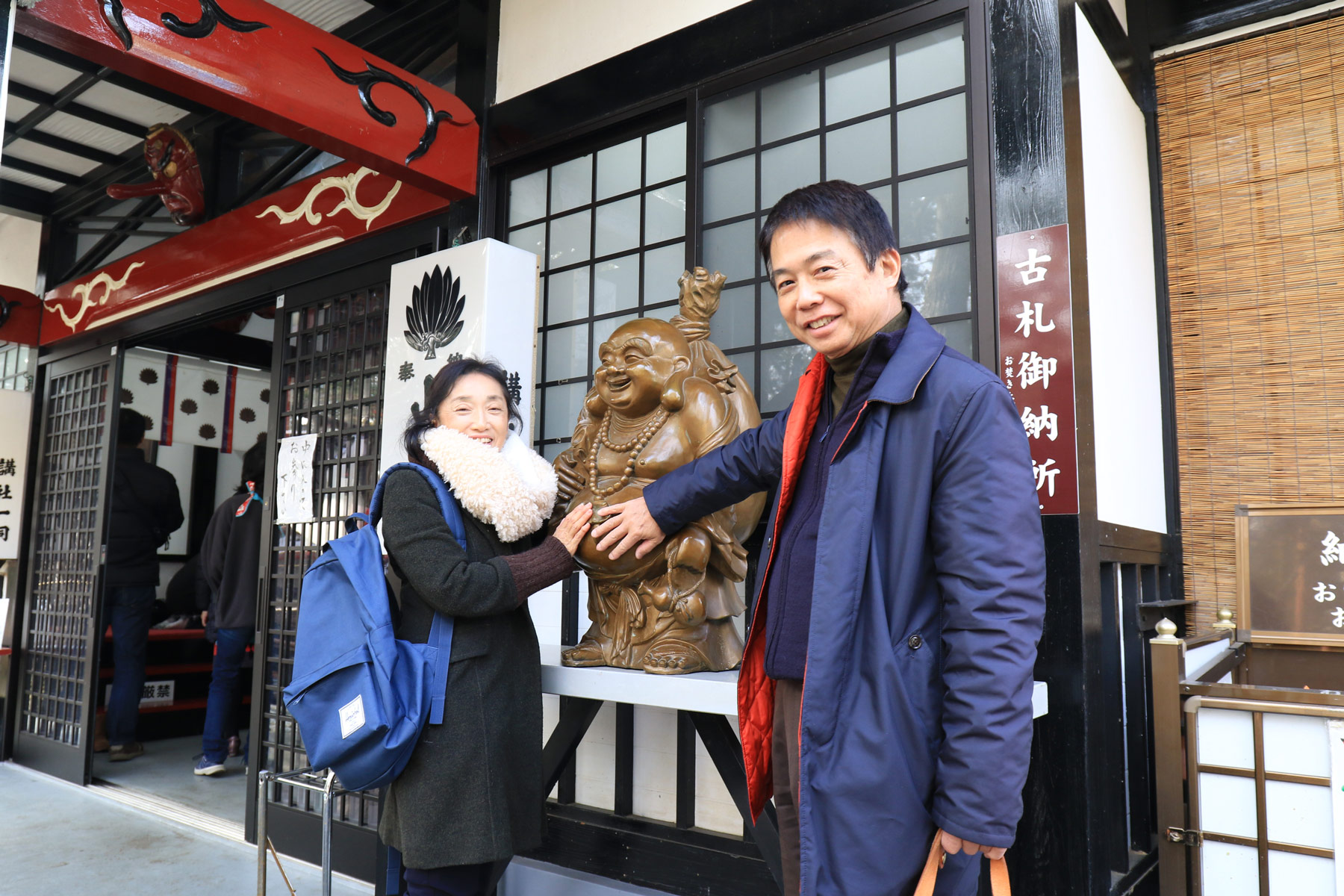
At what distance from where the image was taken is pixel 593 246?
3666 mm

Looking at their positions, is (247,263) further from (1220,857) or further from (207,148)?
(1220,857)

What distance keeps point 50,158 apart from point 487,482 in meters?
5.82

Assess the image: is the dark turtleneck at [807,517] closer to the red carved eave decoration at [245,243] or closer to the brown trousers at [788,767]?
the brown trousers at [788,767]

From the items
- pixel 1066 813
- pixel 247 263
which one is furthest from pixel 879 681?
pixel 247 263

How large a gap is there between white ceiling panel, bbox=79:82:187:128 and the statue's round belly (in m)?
4.57

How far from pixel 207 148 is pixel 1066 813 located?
18.7 ft

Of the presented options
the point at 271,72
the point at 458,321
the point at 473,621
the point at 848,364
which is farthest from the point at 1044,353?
the point at 271,72

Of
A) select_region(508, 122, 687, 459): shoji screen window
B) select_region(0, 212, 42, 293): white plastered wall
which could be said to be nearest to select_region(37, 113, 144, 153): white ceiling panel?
select_region(0, 212, 42, 293): white plastered wall

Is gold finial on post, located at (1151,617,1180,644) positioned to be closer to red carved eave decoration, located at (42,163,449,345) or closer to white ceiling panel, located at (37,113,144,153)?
red carved eave decoration, located at (42,163,449,345)

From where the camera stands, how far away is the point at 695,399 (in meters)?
2.41

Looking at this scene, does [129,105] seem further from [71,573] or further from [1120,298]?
[1120,298]

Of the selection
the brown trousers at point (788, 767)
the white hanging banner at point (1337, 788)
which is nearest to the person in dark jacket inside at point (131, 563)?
the brown trousers at point (788, 767)

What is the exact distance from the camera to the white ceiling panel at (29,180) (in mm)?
6281

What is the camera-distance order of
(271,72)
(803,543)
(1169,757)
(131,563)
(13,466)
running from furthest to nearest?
1. (13,466)
2. (131,563)
3. (271,72)
4. (1169,757)
5. (803,543)
